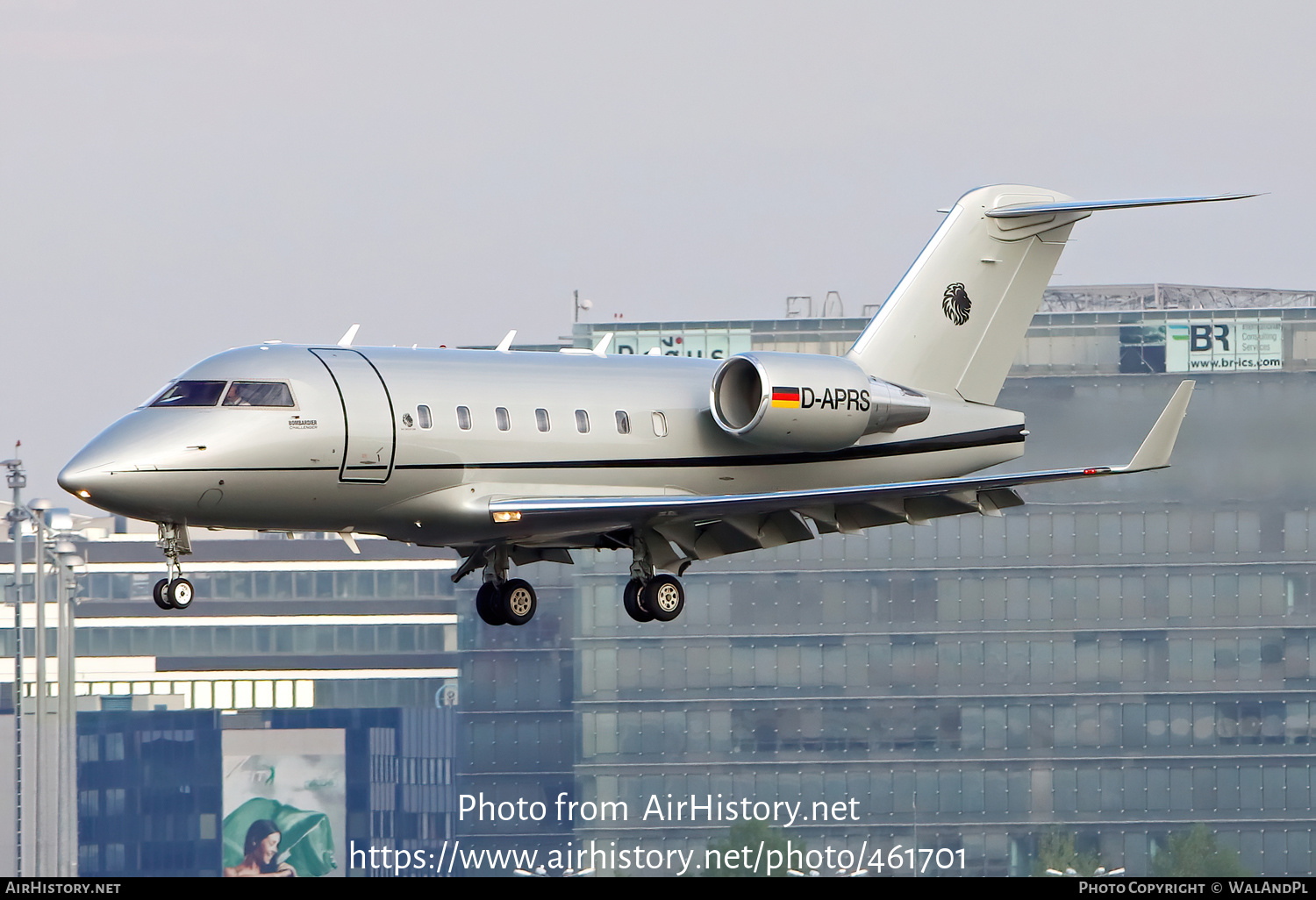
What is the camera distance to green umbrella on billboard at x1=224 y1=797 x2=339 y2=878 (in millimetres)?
154500

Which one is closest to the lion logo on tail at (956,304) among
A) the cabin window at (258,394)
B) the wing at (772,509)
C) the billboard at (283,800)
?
the wing at (772,509)

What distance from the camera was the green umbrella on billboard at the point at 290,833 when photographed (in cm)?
15450

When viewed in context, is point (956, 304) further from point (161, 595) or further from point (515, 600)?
point (161, 595)

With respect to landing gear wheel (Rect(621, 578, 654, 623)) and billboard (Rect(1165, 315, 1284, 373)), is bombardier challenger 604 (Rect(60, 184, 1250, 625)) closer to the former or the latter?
landing gear wheel (Rect(621, 578, 654, 623))

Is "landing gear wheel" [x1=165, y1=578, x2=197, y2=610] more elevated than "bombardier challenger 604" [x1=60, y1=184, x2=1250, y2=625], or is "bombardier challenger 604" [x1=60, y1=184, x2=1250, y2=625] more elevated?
"bombardier challenger 604" [x1=60, y1=184, x2=1250, y2=625]

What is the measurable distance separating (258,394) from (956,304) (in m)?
13.0

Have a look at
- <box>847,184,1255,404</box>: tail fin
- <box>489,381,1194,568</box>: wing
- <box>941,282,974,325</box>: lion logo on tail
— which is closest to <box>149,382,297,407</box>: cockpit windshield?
<box>489,381,1194,568</box>: wing

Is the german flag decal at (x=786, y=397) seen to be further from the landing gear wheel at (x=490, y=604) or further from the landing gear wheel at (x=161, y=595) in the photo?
the landing gear wheel at (x=161, y=595)

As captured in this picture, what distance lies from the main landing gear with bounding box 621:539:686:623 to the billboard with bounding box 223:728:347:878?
128 metres

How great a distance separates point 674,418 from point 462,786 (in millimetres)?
86835

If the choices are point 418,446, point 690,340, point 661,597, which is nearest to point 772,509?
point 661,597

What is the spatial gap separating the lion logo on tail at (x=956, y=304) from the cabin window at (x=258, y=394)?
40.6 ft
